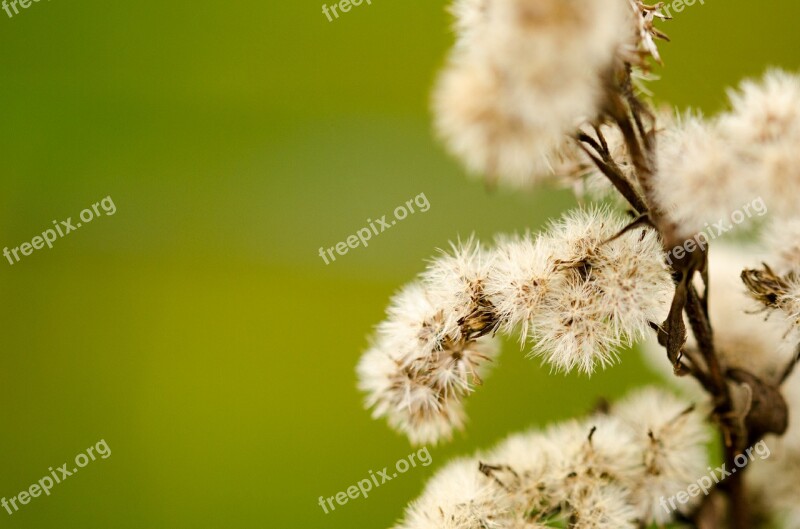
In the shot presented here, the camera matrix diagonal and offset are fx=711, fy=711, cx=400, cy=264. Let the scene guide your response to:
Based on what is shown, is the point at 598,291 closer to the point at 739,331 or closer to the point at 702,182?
the point at 702,182

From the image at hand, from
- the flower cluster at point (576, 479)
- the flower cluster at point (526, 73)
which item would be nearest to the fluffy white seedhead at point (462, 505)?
the flower cluster at point (576, 479)

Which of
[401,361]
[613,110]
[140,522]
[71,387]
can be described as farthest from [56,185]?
[613,110]

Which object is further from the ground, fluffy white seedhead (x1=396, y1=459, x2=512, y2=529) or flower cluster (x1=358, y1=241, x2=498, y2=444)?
flower cluster (x1=358, y1=241, x2=498, y2=444)

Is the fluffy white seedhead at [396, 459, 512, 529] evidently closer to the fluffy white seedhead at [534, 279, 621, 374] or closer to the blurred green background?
the fluffy white seedhead at [534, 279, 621, 374]

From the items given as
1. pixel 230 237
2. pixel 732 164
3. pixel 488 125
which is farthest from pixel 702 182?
pixel 230 237

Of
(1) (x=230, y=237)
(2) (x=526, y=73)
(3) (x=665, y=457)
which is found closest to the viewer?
(2) (x=526, y=73)

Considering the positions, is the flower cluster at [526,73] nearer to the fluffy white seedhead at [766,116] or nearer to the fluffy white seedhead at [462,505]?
the fluffy white seedhead at [766,116]

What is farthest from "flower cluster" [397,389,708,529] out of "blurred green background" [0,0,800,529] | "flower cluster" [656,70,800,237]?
"blurred green background" [0,0,800,529]
